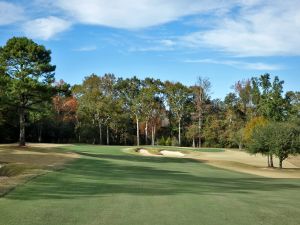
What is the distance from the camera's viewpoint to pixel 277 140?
1598 inches

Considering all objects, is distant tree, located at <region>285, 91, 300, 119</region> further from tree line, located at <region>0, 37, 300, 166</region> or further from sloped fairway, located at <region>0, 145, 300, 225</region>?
sloped fairway, located at <region>0, 145, 300, 225</region>

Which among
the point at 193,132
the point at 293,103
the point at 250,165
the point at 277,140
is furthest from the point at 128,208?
the point at 293,103

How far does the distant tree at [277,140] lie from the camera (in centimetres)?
Answer: 4044

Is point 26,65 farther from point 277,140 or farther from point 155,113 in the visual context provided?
point 155,113

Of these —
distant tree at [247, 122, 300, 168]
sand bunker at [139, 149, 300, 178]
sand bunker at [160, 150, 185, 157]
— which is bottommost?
sand bunker at [139, 149, 300, 178]

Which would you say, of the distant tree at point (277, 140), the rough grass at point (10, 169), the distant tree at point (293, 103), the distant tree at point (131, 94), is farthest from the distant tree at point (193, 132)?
the rough grass at point (10, 169)

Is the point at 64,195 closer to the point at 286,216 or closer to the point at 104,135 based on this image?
the point at 286,216

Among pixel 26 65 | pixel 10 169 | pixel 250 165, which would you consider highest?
pixel 26 65

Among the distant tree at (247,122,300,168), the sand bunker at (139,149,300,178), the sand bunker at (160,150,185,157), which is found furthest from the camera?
the sand bunker at (160,150,185,157)

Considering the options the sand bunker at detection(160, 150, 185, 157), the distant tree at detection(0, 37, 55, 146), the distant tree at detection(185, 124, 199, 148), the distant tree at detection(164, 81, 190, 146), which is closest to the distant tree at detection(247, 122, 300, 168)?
the sand bunker at detection(160, 150, 185, 157)

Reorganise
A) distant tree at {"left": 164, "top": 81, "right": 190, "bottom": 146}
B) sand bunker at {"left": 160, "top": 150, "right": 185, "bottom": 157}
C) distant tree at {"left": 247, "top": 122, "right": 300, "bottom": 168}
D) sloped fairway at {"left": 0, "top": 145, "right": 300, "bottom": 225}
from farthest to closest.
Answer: distant tree at {"left": 164, "top": 81, "right": 190, "bottom": 146} → sand bunker at {"left": 160, "top": 150, "right": 185, "bottom": 157} → distant tree at {"left": 247, "top": 122, "right": 300, "bottom": 168} → sloped fairway at {"left": 0, "top": 145, "right": 300, "bottom": 225}

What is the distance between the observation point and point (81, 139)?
85.7m

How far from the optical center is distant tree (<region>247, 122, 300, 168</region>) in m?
40.4

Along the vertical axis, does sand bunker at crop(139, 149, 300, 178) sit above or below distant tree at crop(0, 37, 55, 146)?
below
